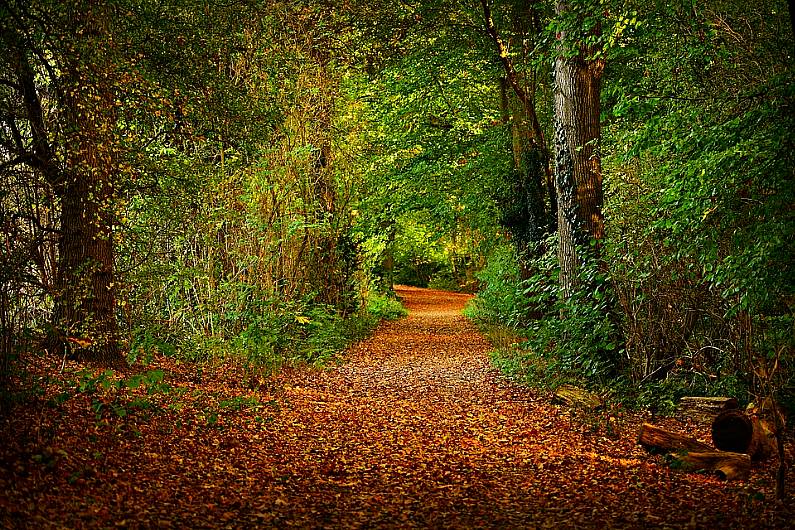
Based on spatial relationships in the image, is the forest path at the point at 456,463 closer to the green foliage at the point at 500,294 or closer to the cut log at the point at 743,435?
the cut log at the point at 743,435

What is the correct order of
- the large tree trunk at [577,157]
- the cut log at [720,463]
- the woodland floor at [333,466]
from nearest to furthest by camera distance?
the woodland floor at [333,466] < the cut log at [720,463] < the large tree trunk at [577,157]

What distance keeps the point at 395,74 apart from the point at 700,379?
10286mm

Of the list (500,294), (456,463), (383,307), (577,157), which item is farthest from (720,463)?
(383,307)

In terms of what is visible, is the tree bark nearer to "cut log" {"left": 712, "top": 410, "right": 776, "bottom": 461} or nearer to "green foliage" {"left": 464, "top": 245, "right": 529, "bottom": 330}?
"green foliage" {"left": 464, "top": 245, "right": 529, "bottom": 330}

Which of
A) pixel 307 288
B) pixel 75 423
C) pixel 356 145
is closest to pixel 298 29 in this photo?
pixel 356 145

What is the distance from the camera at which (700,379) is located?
24.8 feet

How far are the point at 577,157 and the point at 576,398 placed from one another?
3310 millimetres

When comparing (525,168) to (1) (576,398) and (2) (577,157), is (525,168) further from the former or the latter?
(1) (576,398)

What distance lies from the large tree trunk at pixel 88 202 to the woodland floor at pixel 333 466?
0.58m

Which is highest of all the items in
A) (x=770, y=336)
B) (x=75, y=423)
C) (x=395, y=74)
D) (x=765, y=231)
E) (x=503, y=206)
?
(x=395, y=74)

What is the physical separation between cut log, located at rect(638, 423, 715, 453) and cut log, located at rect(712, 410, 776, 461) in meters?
0.21

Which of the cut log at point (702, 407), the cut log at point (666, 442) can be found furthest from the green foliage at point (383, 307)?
the cut log at point (666, 442)

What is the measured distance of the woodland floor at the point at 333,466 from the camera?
429cm

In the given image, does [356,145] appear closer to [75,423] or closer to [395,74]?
[395,74]
